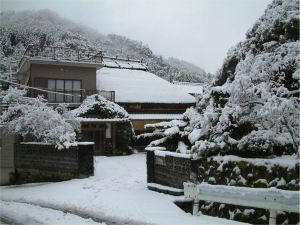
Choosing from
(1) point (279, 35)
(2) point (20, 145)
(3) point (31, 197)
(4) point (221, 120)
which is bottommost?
(3) point (31, 197)

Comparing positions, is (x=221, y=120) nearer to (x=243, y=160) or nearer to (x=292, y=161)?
(x=243, y=160)

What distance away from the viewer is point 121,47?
232ft

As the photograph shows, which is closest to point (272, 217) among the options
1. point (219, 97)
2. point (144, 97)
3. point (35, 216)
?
point (219, 97)

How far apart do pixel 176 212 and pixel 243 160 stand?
2396 millimetres

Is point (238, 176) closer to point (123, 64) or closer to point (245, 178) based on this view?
point (245, 178)

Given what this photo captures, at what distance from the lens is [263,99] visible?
28.9ft

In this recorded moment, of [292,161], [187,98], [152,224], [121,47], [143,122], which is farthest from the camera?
[121,47]

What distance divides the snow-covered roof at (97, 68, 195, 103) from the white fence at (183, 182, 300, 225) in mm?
20834

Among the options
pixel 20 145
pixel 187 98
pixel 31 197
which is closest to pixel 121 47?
pixel 187 98

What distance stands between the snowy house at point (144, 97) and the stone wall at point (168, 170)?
1567cm

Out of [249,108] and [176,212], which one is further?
[176,212]

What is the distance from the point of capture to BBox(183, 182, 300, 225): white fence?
24.8 ft

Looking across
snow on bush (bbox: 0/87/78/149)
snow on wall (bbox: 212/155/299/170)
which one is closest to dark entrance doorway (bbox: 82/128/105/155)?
snow on bush (bbox: 0/87/78/149)

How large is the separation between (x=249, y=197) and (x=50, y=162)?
11802 millimetres
